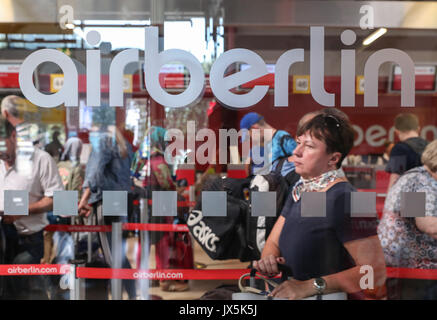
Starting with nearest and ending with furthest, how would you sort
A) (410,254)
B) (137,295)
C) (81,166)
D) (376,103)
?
(376,103), (410,254), (81,166), (137,295)

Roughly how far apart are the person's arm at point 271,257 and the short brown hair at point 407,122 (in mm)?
835

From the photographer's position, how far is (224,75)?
96.7 inches

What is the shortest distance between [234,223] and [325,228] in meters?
0.48

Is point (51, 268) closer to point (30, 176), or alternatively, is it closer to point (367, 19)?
point (30, 176)

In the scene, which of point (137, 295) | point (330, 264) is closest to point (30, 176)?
point (137, 295)

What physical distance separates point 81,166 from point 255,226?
1177 mm

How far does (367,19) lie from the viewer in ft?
8.14

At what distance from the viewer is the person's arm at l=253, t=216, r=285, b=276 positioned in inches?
100

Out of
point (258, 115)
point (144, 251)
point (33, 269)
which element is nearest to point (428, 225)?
point (258, 115)

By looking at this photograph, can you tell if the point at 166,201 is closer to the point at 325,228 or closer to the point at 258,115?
the point at 258,115

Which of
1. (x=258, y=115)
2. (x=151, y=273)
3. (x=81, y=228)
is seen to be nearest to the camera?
(x=258, y=115)

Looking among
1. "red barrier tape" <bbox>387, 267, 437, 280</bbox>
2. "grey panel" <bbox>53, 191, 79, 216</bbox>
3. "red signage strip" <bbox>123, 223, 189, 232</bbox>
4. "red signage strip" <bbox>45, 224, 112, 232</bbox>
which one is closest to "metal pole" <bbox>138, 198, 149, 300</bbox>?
"red signage strip" <bbox>123, 223, 189, 232</bbox>

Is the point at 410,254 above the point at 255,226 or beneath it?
beneath

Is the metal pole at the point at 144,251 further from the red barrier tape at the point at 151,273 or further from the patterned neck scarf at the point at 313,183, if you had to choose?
the patterned neck scarf at the point at 313,183
